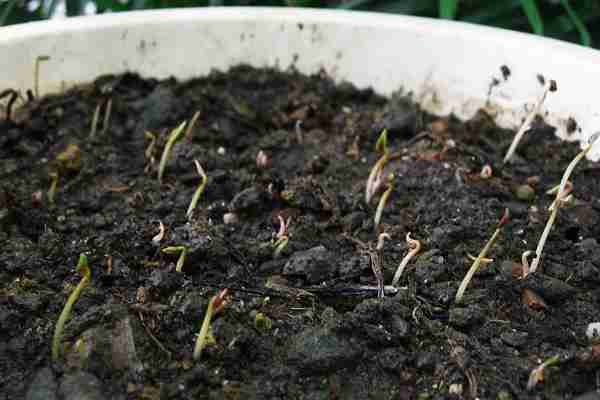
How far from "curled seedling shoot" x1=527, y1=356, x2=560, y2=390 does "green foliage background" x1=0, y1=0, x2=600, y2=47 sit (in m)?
1.23

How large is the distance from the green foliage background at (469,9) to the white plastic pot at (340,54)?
1.25ft

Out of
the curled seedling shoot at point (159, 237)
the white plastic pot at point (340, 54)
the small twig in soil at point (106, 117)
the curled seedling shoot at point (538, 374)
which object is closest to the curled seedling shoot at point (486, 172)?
the white plastic pot at point (340, 54)

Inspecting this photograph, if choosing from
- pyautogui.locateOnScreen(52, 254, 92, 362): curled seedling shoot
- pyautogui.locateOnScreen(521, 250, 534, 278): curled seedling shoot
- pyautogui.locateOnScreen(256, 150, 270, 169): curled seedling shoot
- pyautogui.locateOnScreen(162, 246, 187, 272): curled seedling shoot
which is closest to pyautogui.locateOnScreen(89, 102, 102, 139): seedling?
pyautogui.locateOnScreen(256, 150, 270, 169): curled seedling shoot

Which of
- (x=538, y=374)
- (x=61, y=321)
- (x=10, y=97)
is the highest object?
(x=10, y=97)

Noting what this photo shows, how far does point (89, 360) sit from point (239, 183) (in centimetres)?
50

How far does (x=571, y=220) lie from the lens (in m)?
1.21

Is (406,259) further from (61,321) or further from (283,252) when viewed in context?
(61,321)

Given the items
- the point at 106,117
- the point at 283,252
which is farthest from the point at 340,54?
the point at 283,252

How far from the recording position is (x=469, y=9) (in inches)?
80.6

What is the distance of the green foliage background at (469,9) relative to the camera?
196cm

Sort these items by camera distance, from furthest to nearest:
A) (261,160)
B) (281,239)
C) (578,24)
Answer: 1. (578,24)
2. (261,160)
3. (281,239)

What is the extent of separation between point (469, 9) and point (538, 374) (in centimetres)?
139

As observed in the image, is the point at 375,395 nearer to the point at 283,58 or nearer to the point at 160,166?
the point at 160,166

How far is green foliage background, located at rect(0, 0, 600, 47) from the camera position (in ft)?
6.44
